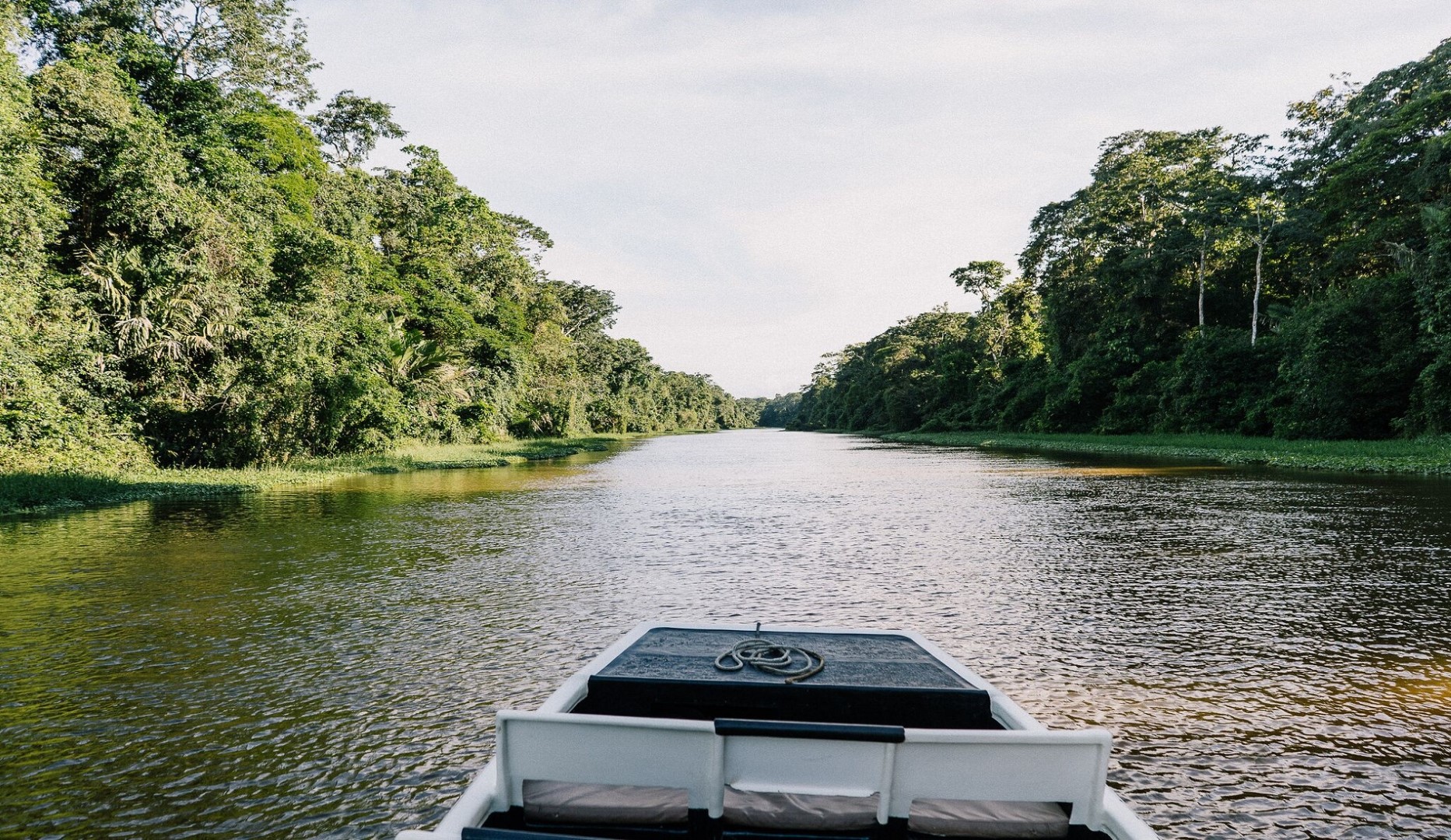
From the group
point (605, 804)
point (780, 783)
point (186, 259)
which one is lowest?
point (605, 804)

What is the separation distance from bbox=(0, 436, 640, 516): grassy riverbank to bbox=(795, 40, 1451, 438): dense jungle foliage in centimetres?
3344

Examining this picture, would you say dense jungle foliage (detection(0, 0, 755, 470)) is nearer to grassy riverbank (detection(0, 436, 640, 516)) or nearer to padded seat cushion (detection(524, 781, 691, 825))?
grassy riverbank (detection(0, 436, 640, 516))

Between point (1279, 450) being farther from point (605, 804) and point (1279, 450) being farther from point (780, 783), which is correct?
point (605, 804)

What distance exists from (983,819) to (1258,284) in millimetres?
43760

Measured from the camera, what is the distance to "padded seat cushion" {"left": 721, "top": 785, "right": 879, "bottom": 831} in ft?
8.81

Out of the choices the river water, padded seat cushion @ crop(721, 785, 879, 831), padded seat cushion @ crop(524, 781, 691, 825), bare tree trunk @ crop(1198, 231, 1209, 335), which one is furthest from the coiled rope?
bare tree trunk @ crop(1198, 231, 1209, 335)

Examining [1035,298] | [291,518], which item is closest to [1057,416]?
[1035,298]

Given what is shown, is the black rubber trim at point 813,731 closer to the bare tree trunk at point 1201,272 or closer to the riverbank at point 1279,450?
the riverbank at point 1279,450

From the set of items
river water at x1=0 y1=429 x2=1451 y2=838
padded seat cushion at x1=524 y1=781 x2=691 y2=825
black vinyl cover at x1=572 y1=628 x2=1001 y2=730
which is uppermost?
black vinyl cover at x1=572 y1=628 x2=1001 y2=730

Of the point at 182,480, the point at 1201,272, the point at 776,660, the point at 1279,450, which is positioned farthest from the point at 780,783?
the point at 1201,272

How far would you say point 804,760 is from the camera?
A: 2.68 meters

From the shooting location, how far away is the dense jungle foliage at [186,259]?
1681 cm

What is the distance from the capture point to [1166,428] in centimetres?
4059

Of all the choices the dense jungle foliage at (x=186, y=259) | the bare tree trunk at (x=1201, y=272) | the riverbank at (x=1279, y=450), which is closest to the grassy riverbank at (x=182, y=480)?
the dense jungle foliage at (x=186, y=259)
